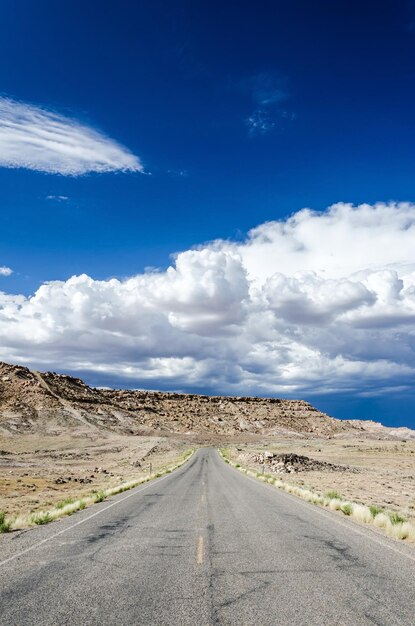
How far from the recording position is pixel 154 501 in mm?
22094

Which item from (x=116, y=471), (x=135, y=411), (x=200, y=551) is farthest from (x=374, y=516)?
(x=135, y=411)

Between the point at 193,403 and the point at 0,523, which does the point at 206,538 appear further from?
the point at 193,403

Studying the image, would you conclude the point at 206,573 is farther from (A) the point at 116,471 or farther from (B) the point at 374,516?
(A) the point at 116,471

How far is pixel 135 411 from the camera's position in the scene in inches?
5600

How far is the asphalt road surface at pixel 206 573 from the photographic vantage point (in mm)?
6711

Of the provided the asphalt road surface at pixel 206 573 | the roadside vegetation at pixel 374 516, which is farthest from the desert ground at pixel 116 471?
the asphalt road surface at pixel 206 573

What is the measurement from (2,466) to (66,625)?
178 ft

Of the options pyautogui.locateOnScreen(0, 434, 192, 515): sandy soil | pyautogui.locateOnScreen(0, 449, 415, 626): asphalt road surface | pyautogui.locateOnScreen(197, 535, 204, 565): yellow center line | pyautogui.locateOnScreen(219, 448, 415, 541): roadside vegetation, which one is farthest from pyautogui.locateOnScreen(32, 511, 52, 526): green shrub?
pyautogui.locateOnScreen(219, 448, 415, 541): roadside vegetation

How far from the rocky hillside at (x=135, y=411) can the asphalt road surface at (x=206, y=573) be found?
92.4m

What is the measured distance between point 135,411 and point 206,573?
451 feet

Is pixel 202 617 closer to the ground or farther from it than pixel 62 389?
closer to the ground

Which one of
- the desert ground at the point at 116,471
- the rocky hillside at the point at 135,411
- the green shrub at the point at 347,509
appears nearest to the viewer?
the green shrub at the point at 347,509

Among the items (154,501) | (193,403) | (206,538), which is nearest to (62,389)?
(193,403)

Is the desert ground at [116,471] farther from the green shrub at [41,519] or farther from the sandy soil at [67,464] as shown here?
the green shrub at [41,519]
